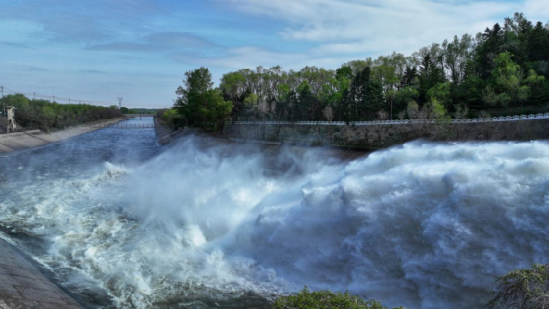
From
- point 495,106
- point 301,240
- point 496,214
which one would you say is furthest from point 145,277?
point 495,106

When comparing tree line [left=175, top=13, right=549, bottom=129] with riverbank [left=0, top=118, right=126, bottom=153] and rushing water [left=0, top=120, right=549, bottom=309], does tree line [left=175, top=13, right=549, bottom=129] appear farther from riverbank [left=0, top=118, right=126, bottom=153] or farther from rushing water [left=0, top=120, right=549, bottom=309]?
rushing water [left=0, top=120, right=549, bottom=309]

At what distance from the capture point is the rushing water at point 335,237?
10242 millimetres

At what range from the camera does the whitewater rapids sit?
10227mm

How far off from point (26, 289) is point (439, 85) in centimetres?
4795

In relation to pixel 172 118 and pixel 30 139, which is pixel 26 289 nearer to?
pixel 30 139

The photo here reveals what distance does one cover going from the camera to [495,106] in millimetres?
39344

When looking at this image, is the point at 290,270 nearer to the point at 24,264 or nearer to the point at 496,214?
the point at 496,214

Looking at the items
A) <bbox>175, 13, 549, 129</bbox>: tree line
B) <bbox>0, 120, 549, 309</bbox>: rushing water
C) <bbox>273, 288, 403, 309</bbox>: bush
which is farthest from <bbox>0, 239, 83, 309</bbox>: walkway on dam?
<bbox>175, 13, 549, 129</bbox>: tree line

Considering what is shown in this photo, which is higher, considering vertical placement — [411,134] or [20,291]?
[411,134]

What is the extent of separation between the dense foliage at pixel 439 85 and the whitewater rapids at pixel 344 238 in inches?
792

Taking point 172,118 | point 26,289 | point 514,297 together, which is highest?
point 172,118

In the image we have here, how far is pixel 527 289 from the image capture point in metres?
6.99

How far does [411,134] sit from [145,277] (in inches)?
1199

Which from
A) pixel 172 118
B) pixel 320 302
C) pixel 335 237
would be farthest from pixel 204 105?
pixel 320 302
